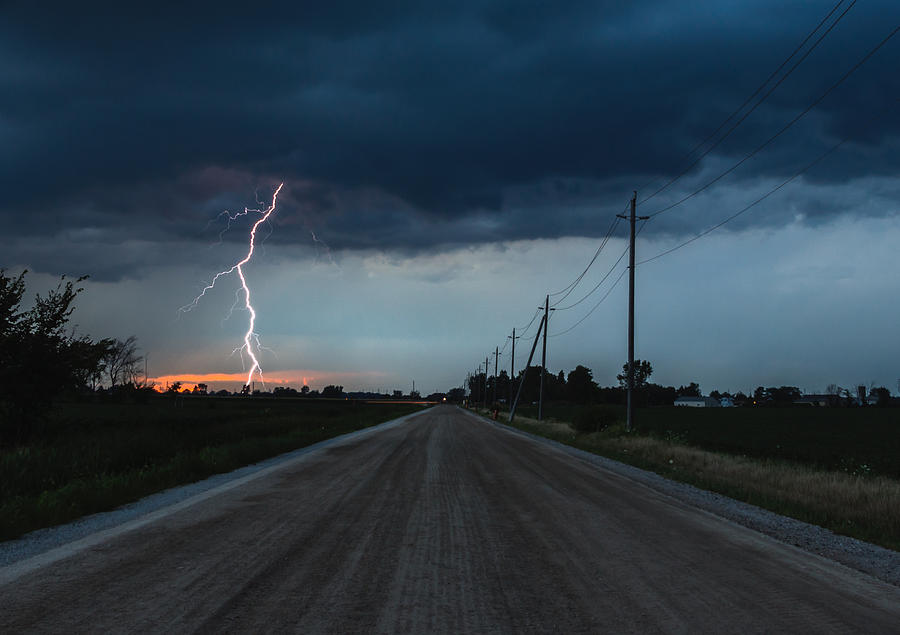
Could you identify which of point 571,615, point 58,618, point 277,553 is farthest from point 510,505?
point 58,618

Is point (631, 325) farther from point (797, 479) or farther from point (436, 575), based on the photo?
point (436, 575)

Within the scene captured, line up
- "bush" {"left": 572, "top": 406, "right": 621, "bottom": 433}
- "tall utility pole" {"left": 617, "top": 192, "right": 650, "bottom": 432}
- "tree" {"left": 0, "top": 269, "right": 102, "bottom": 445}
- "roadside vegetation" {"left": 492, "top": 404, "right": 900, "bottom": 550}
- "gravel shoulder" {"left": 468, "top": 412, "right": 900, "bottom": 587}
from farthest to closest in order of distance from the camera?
"bush" {"left": 572, "top": 406, "right": 621, "bottom": 433} → "tall utility pole" {"left": 617, "top": 192, "right": 650, "bottom": 432} → "tree" {"left": 0, "top": 269, "right": 102, "bottom": 445} → "roadside vegetation" {"left": 492, "top": 404, "right": 900, "bottom": 550} → "gravel shoulder" {"left": 468, "top": 412, "right": 900, "bottom": 587}

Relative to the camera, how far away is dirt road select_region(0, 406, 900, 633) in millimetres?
4418

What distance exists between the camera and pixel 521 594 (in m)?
5.05

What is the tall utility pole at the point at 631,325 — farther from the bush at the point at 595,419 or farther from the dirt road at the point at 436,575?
the dirt road at the point at 436,575

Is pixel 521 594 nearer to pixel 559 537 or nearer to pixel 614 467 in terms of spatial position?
pixel 559 537

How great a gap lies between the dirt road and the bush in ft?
82.5

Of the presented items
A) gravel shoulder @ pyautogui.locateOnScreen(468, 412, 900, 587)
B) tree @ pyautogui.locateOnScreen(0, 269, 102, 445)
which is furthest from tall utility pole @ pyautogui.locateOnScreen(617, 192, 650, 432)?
tree @ pyautogui.locateOnScreen(0, 269, 102, 445)

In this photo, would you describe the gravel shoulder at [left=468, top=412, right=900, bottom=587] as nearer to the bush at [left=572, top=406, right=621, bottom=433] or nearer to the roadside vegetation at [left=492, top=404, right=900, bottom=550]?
the roadside vegetation at [left=492, top=404, right=900, bottom=550]

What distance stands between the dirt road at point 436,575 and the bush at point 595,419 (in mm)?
25144

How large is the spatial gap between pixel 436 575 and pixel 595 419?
3075 cm

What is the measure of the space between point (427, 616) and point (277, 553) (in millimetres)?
2431

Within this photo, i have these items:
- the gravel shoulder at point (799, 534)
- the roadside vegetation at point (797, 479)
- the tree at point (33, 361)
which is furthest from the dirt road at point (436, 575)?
the tree at point (33, 361)

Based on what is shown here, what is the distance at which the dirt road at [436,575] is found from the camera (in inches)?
174
